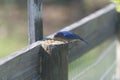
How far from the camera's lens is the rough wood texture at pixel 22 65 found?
7.43ft

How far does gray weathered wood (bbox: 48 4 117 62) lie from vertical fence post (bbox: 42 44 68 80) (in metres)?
0.37

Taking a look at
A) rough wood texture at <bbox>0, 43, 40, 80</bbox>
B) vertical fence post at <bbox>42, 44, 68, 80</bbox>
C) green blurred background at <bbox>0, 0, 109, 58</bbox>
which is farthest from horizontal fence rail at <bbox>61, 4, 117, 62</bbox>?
green blurred background at <bbox>0, 0, 109, 58</bbox>

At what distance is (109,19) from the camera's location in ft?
14.2

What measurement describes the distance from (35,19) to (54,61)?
0.92ft

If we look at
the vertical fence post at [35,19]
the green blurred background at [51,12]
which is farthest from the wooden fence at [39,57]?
the green blurred background at [51,12]

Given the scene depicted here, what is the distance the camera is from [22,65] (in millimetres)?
2436

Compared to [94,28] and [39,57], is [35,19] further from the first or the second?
[94,28]

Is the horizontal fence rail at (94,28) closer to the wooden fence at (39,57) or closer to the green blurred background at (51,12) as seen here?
the wooden fence at (39,57)

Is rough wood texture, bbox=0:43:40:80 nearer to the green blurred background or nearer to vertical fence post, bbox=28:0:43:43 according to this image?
vertical fence post, bbox=28:0:43:43

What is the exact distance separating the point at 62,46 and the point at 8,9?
29.9 feet

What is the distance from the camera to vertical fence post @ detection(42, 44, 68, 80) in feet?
8.77

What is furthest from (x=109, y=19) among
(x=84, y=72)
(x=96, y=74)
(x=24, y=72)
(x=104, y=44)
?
(x=24, y=72)

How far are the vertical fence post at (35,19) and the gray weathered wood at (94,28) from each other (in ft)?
1.35

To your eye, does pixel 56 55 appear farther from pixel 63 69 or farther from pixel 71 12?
pixel 71 12
